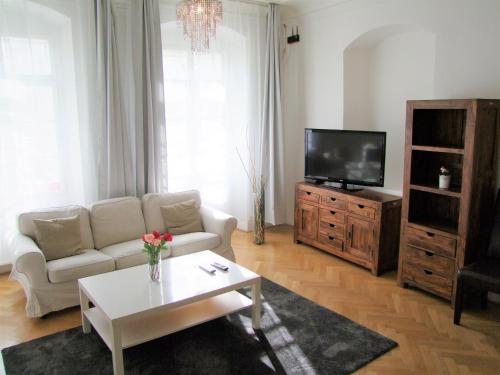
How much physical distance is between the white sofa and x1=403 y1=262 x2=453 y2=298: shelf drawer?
1691mm

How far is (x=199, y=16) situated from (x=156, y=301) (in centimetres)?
224

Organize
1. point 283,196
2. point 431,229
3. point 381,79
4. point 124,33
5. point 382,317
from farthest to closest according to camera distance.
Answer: point 283,196
point 381,79
point 124,33
point 431,229
point 382,317

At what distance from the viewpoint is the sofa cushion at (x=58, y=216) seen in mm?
3869

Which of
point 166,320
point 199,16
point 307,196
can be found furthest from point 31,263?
point 307,196

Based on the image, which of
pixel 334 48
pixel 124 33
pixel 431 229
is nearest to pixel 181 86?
pixel 124 33

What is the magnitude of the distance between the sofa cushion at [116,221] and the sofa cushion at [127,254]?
0.39 ft

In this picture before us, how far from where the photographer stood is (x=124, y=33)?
4516 mm

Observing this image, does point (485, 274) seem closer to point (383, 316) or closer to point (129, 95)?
point (383, 316)

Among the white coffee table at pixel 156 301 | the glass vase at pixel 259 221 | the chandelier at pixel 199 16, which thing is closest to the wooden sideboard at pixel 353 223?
the glass vase at pixel 259 221

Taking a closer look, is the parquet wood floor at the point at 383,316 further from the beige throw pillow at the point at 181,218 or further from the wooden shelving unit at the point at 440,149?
the wooden shelving unit at the point at 440,149

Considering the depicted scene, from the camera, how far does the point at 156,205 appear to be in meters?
4.52

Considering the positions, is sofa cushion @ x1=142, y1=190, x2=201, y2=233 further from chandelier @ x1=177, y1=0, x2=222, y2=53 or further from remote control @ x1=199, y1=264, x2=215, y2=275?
chandelier @ x1=177, y1=0, x2=222, y2=53

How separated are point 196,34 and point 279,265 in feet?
7.89

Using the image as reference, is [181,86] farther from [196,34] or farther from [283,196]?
[283,196]
